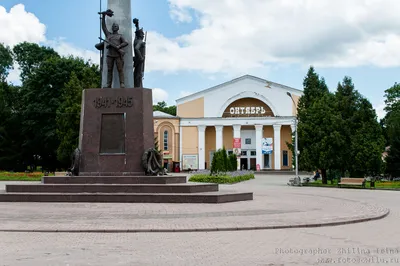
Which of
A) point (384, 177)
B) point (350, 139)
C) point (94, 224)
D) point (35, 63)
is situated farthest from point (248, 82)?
point (94, 224)

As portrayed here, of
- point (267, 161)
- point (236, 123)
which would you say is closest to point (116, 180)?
point (236, 123)

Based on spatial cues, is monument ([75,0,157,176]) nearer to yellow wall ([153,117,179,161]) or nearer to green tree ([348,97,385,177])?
green tree ([348,97,385,177])

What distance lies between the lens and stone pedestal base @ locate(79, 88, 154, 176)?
1619cm

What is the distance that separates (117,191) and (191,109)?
5569 cm

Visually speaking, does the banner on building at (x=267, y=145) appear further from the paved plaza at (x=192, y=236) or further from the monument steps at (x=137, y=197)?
the paved plaza at (x=192, y=236)

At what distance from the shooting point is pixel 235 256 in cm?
733

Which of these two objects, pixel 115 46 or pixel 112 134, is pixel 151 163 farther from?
pixel 115 46

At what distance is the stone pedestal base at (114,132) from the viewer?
16.2 meters

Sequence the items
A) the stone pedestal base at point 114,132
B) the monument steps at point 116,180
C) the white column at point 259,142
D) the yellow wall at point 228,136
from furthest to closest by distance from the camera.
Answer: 1. the yellow wall at point 228,136
2. the white column at point 259,142
3. the stone pedestal base at point 114,132
4. the monument steps at point 116,180

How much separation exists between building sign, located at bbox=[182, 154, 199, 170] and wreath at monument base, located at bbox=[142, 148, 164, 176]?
52.9 m

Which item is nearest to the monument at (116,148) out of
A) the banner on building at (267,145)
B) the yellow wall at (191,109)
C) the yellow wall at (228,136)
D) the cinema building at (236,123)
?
the banner on building at (267,145)

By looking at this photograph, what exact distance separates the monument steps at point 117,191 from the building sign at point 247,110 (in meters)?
53.9

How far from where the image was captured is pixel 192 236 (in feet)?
30.1

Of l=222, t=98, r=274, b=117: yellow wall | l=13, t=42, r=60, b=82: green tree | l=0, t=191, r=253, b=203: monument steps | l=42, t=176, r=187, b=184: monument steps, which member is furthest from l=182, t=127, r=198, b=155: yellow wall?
l=0, t=191, r=253, b=203: monument steps
